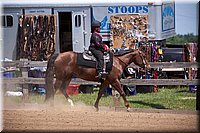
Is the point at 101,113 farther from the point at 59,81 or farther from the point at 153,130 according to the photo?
the point at 153,130

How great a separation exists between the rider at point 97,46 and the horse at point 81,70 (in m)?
0.30

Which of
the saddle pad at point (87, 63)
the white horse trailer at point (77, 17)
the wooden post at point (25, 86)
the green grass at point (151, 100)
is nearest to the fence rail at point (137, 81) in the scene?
the wooden post at point (25, 86)

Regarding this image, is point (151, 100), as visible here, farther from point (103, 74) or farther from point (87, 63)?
point (87, 63)

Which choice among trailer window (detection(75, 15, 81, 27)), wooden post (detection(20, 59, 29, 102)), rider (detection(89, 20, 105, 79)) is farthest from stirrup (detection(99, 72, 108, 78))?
trailer window (detection(75, 15, 81, 27))

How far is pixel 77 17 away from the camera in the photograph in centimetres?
1532

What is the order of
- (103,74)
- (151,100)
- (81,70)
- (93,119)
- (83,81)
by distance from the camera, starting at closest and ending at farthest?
(93,119)
(103,74)
(81,70)
(83,81)
(151,100)

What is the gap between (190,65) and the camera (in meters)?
11.8

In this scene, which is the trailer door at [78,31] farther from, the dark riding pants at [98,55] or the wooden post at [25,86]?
the dark riding pants at [98,55]

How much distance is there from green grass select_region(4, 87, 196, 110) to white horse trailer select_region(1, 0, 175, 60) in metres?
1.87

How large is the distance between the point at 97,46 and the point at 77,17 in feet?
15.0

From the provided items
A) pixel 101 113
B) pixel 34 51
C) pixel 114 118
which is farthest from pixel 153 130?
pixel 34 51

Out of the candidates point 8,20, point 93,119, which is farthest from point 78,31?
point 93,119

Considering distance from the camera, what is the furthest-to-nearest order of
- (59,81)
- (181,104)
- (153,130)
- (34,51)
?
(34,51) < (181,104) < (59,81) < (153,130)

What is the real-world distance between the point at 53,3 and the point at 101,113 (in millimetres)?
5047
